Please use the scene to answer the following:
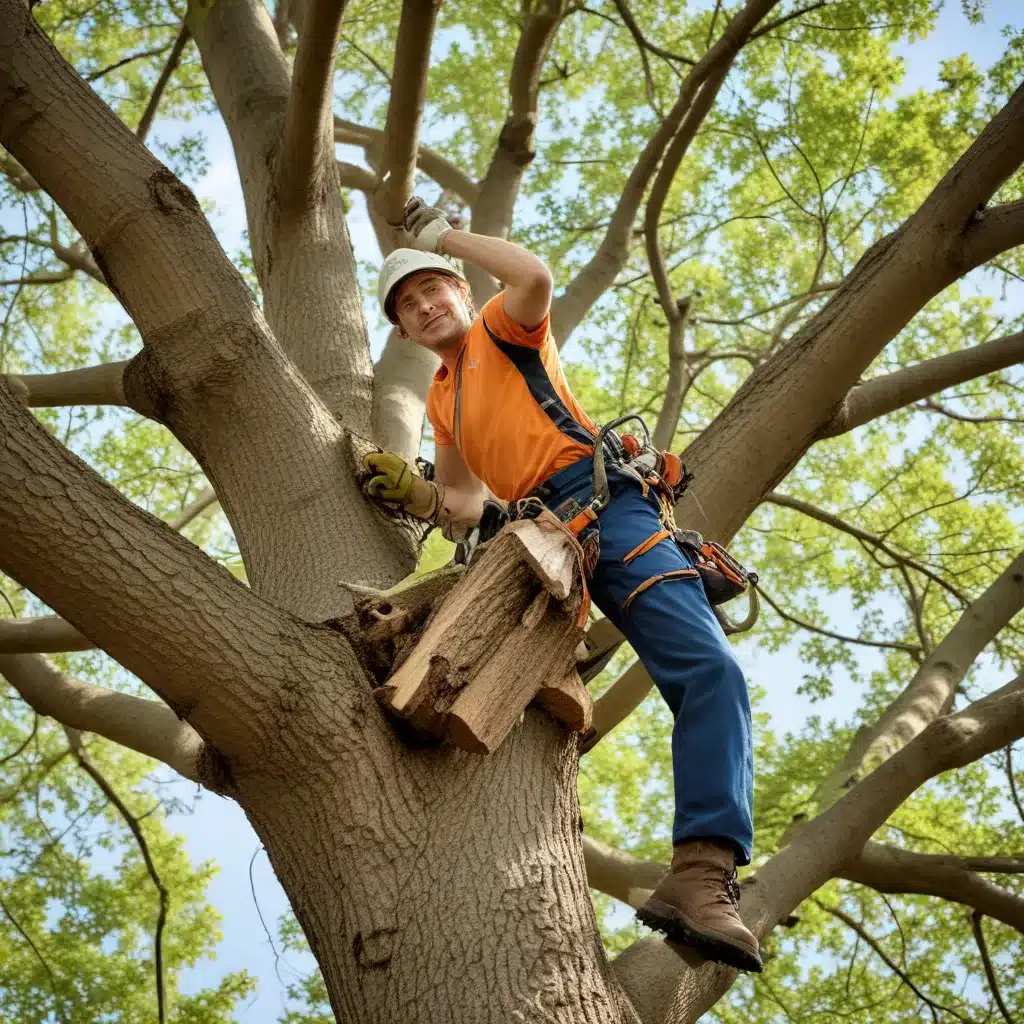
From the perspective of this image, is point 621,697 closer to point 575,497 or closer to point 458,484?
point 458,484

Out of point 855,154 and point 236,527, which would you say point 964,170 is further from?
point 855,154

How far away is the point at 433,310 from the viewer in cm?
342

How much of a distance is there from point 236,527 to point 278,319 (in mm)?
1210

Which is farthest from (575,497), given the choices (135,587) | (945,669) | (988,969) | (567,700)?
(988,969)

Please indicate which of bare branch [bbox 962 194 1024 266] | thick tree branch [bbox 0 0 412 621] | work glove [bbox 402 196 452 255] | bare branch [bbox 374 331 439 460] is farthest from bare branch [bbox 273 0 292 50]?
bare branch [bbox 962 194 1024 266]

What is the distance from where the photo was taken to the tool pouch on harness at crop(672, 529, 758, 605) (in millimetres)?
3102

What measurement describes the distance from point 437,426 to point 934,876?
2.55m

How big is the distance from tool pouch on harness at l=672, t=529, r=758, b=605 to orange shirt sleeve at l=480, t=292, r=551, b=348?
0.69 metres

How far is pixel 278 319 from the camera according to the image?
4188mm

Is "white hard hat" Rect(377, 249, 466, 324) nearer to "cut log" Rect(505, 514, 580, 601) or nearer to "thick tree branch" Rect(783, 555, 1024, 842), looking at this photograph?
"cut log" Rect(505, 514, 580, 601)

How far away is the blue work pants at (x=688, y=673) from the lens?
2584 mm

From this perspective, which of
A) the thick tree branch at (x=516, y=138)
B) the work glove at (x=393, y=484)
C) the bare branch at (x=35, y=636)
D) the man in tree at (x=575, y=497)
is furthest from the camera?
the thick tree branch at (x=516, y=138)

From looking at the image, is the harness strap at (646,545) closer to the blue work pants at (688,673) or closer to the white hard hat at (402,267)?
the blue work pants at (688,673)

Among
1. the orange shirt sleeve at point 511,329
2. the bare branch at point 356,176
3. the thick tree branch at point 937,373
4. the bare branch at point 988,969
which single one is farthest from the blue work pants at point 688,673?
the bare branch at point 356,176
